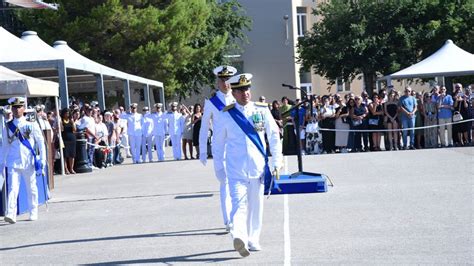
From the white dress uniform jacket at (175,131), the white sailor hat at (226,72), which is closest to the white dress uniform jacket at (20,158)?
the white sailor hat at (226,72)

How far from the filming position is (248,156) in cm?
1000

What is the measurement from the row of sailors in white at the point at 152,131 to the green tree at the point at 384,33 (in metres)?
23.3

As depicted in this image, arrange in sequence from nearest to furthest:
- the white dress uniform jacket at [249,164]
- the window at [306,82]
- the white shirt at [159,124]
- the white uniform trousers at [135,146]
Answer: the white dress uniform jacket at [249,164]
the white uniform trousers at [135,146]
the white shirt at [159,124]
the window at [306,82]

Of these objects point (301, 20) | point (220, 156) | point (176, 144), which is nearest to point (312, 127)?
point (176, 144)

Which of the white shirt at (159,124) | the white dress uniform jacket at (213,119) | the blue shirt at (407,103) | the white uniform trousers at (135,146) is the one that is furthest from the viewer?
the white shirt at (159,124)

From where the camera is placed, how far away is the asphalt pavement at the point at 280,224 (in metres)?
9.72

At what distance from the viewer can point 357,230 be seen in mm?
11141

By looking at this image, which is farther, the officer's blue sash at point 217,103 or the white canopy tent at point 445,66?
the white canopy tent at point 445,66

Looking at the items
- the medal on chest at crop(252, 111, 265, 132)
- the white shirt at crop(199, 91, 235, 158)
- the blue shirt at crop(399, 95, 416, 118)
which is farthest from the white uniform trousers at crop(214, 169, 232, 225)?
the blue shirt at crop(399, 95, 416, 118)

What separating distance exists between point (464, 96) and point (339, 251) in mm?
18630

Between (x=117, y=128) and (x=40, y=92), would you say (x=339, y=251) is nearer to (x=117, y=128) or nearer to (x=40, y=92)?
(x=40, y=92)

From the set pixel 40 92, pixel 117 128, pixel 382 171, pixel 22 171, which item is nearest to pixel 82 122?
pixel 117 128

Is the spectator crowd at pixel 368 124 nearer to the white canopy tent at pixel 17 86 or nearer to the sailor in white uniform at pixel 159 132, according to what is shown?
the sailor in white uniform at pixel 159 132

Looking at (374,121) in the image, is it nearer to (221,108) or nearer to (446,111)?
(446,111)
